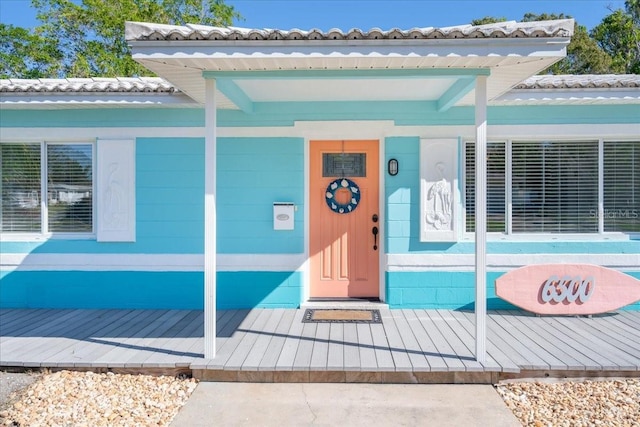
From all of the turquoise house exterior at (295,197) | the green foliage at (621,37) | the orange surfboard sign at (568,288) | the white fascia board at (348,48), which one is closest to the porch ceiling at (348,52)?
the white fascia board at (348,48)

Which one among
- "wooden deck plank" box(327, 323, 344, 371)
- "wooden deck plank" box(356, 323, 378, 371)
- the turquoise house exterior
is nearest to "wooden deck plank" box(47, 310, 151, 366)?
the turquoise house exterior

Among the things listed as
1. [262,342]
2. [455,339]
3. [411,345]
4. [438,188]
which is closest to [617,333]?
[455,339]

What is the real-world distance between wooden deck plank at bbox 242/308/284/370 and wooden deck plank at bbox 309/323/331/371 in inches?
18.5

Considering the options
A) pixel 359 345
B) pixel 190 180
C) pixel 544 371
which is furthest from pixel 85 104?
pixel 544 371

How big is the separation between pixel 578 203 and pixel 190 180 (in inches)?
199

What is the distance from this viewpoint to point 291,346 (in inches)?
157

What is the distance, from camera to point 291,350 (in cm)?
388

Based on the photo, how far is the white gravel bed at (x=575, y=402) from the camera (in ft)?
9.88

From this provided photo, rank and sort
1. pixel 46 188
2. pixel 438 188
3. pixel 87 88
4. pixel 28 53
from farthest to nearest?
1. pixel 28 53
2. pixel 46 188
3. pixel 438 188
4. pixel 87 88

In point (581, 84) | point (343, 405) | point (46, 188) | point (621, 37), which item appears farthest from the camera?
point (621, 37)

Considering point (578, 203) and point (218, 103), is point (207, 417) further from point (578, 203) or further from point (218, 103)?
point (578, 203)

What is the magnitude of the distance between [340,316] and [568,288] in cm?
272

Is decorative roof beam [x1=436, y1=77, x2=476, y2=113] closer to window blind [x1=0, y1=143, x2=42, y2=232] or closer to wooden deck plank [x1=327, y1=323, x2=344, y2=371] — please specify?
wooden deck plank [x1=327, y1=323, x2=344, y2=371]

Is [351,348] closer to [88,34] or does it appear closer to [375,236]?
[375,236]
